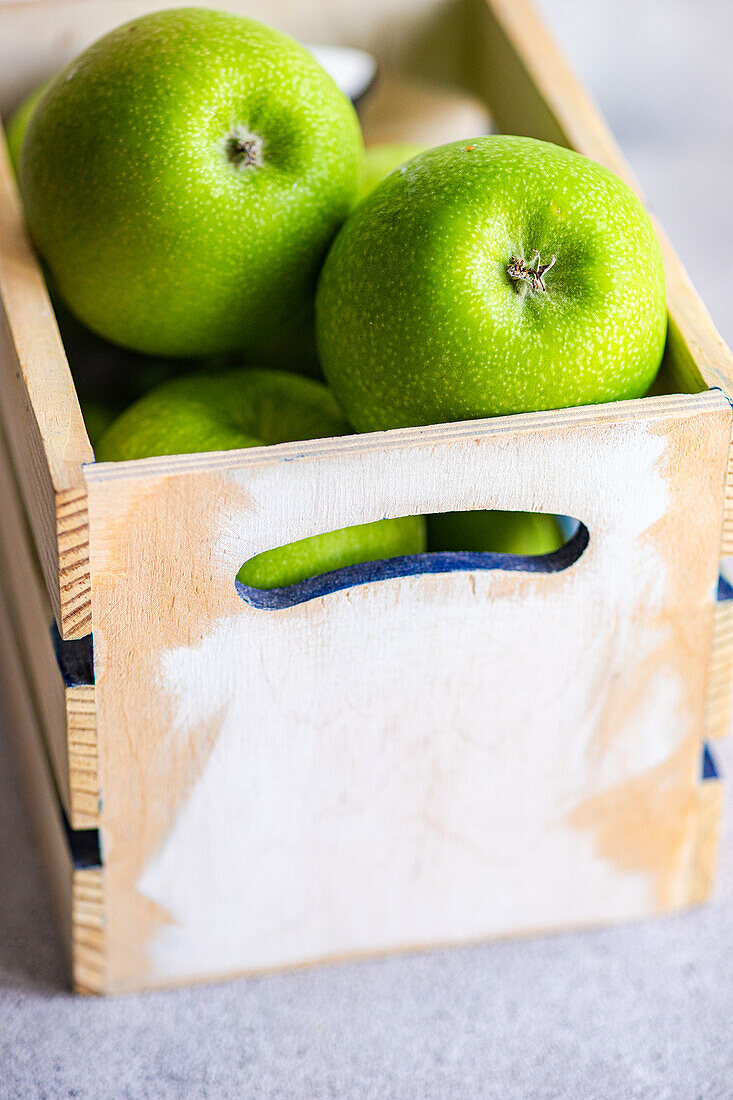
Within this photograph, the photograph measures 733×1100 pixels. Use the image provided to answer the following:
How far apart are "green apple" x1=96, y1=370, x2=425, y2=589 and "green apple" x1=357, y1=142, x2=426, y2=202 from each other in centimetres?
11

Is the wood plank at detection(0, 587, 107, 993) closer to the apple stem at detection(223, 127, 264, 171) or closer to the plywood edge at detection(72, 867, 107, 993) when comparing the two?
the plywood edge at detection(72, 867, 107, 993)

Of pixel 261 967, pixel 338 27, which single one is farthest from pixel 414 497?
pixel 338 27

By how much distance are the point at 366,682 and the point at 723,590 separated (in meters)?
0.16

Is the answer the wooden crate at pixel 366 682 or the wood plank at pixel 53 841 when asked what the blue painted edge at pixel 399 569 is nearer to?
the wooden crate at pixel 366 682

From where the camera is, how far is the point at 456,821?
599 mm

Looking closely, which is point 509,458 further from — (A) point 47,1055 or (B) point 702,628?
(A) point 47,1055

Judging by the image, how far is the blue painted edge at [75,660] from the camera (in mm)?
512

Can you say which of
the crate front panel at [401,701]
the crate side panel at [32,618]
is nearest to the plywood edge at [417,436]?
the crate front panel at [401,701]

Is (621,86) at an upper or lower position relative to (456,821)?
upper

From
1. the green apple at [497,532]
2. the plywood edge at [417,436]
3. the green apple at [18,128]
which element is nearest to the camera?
the plywood edge at [417,436]

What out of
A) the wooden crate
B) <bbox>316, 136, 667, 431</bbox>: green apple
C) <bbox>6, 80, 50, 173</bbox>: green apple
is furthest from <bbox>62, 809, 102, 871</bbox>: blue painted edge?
<bbox>6, 80, 50, 173</bbox>: green apple

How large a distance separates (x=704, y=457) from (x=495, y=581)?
9 cm

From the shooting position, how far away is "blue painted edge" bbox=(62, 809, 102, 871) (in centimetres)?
56

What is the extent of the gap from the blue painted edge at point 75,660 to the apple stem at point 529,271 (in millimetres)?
211
